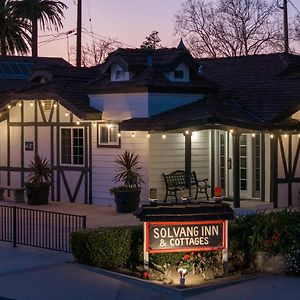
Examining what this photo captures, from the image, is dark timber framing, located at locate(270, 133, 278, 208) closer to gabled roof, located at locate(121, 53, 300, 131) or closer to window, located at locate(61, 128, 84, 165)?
gabled roof, located at locate(121, 53, 300, 131)

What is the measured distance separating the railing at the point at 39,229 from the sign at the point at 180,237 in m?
3.08

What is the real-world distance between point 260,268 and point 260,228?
68 cm

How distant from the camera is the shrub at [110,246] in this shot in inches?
534

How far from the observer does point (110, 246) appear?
13.6 meters

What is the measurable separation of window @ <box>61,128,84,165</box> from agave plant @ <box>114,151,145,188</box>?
7.16 ft

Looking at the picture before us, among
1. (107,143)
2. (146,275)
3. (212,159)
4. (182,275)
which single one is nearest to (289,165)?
(212,159)

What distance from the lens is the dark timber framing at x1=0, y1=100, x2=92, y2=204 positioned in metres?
25.8

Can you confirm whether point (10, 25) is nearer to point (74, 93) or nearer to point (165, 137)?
point (74, 93)

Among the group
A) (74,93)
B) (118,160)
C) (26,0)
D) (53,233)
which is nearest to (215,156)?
(118,160)

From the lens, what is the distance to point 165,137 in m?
24.3

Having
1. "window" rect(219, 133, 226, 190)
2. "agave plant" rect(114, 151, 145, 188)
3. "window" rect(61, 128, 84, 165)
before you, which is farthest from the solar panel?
"agave plant" rect(114, 151, 145, 188)

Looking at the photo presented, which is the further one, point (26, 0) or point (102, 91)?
point (26, 0)

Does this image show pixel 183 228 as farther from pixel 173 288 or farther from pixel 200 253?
pixel 173 288

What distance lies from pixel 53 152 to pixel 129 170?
13.6 feet
